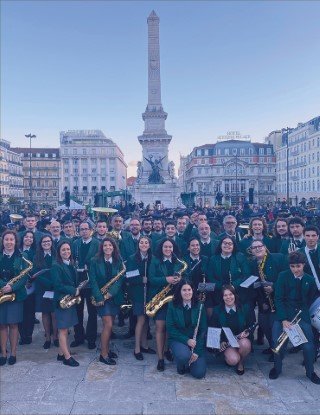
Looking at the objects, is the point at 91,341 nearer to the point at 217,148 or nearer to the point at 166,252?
the point at 166,252

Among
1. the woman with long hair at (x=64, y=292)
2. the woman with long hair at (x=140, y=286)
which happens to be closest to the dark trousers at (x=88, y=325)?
the woman with long hair at (x=64, y=292)

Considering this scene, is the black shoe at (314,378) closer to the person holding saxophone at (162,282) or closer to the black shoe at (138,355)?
the person holding saxophone at (162,282)

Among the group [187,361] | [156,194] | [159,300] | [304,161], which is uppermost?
[304,161]

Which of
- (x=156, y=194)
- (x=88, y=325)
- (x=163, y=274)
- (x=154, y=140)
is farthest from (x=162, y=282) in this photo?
(x=154, y=140)

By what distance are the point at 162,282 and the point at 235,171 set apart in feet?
302

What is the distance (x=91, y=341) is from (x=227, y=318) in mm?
2950

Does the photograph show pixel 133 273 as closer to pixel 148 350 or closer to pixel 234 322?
pixel 148 350

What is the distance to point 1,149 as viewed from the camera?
85250 mm

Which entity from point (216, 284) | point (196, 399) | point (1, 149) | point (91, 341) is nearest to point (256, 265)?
point (216, 284)

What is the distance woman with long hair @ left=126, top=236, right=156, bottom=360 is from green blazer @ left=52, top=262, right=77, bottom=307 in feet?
3.63

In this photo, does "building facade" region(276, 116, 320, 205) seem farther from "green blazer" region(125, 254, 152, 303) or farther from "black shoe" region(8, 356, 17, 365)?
"black shoe" region(8, 356, 17, 365)

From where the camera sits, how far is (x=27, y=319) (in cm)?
866

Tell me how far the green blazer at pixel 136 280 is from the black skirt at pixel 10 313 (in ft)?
7.11

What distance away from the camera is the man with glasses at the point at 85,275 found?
8320 mm
